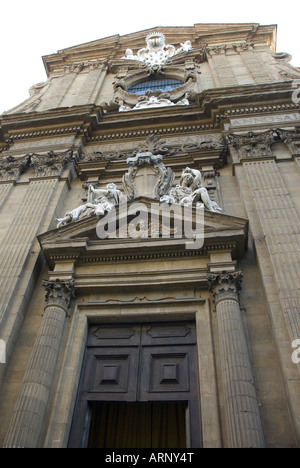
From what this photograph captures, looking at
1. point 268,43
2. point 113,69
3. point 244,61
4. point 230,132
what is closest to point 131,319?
point 230,132

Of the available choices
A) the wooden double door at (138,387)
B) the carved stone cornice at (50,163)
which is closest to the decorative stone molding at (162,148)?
the carved stone cornice at (50,163)

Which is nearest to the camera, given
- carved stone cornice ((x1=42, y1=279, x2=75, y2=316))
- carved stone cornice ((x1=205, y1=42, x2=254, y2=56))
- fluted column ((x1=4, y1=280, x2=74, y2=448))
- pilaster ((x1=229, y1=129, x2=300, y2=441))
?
fluted column ((x1=4, y1=280, x2=74, y2=448))

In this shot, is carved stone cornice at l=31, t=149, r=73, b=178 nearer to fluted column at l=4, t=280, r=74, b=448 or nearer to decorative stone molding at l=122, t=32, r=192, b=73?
fluted column at l=4, t=280, r=74, b=448

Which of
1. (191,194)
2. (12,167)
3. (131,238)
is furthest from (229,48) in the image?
(131,238)

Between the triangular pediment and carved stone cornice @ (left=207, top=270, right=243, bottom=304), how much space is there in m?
0.75

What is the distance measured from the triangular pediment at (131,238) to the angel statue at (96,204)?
19.9 inches

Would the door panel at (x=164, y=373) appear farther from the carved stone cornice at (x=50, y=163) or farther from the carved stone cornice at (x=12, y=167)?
the carved stone cornice at (x=12, y=167)

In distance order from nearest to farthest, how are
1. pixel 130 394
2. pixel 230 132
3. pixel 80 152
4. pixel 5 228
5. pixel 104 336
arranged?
pixel 130 394 < pixel 104 336 < pixel 5 228 < pixel 230 132 < pixel 80 152

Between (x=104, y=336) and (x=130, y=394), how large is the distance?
4.48ft

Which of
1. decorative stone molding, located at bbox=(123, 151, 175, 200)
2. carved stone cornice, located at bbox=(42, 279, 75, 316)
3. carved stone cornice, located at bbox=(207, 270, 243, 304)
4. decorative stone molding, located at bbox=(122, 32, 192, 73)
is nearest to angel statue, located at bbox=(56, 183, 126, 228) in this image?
decorative stone molding, located at bbox=(123, 151, 175, 200)

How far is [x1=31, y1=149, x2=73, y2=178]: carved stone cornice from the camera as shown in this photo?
37.1ft

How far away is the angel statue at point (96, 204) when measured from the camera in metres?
9.34

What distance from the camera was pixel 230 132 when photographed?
458 inches

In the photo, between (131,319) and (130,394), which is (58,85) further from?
(130,394)
